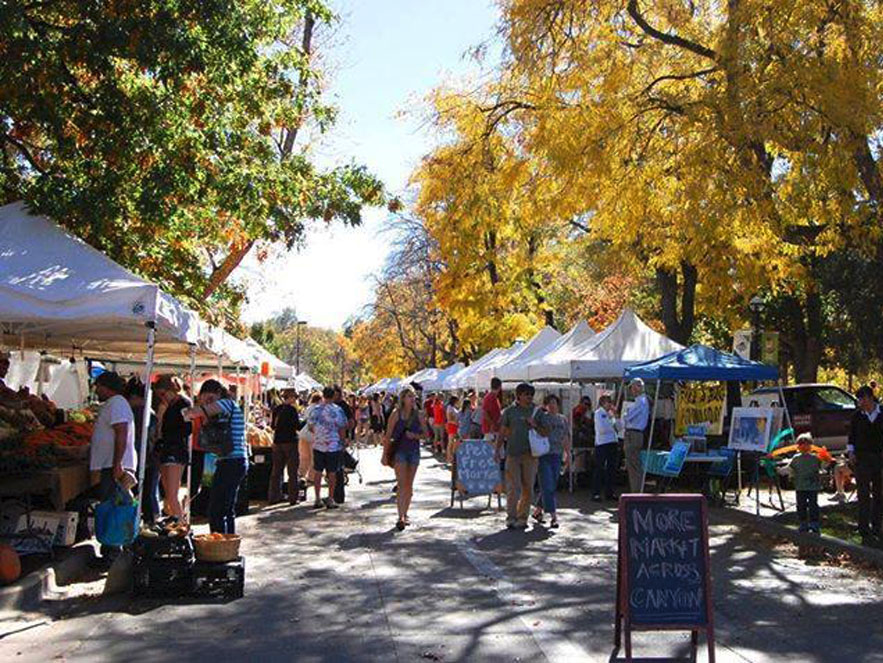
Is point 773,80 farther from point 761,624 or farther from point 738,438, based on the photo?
point 761,624

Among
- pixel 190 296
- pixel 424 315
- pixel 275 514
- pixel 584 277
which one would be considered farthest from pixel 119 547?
pixel 424 315

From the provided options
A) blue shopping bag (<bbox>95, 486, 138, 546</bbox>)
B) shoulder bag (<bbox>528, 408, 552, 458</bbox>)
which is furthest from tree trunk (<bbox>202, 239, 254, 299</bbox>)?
blue shopping bag (<bbox>95, 486, 138, 546</bbox>)

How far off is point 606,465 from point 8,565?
1101 centimetres

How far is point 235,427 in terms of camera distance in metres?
10.5

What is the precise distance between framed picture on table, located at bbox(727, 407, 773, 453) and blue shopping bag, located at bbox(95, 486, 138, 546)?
30.9 ft

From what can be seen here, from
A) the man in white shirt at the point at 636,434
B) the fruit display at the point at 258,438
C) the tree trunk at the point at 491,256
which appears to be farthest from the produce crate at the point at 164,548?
the tree trunk at the point at 491,256

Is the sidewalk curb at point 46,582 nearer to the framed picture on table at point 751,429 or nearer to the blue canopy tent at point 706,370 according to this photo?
the blue canopy tent at point 706,370

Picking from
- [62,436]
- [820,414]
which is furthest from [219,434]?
[820,414]

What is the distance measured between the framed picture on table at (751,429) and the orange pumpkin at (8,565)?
413 inches

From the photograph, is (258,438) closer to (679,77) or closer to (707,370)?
(707,370)

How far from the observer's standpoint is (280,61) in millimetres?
15461

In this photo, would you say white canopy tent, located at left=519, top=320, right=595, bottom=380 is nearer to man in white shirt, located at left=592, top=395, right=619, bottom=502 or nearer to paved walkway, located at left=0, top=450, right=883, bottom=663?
man in white shirt, located at left=592, top=395, right=619, bottom=502

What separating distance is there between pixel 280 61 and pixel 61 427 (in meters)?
6.46

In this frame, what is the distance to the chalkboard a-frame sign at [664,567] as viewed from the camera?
6.54 metres
